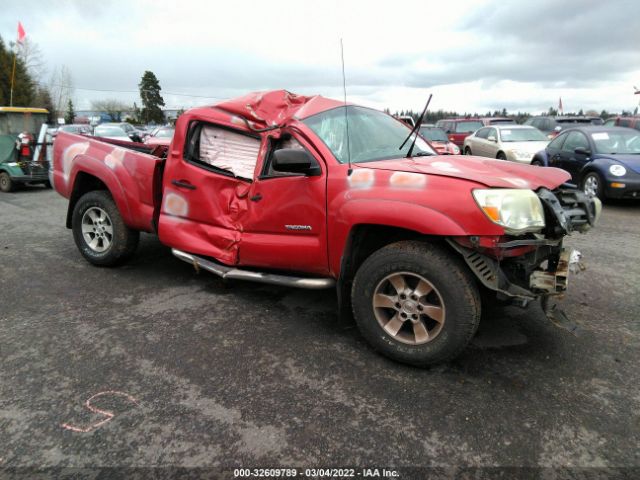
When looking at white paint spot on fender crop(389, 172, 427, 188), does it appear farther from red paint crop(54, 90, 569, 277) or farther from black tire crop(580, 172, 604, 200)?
black tire crop(580, 172, 604, 200)

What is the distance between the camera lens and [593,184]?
28.6 ft

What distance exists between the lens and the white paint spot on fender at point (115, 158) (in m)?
4.73

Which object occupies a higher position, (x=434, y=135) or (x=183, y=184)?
(x=434, y=135)

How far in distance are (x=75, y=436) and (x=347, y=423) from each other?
145cm

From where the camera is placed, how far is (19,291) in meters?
4.43

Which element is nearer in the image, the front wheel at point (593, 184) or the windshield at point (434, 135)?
the front wheel at point (593, 184)

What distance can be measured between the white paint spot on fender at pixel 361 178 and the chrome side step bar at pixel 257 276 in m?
0.79

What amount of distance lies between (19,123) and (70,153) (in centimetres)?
933

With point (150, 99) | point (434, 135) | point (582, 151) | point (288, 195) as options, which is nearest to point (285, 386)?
point (288, 195)

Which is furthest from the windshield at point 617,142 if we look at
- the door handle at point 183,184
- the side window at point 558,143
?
the door handle at point 183,184

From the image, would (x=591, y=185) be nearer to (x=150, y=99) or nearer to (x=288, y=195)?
(x=288, y=195)

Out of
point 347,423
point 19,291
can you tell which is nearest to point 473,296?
point 347,423

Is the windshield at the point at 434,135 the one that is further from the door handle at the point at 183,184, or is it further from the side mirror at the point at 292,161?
the side mirror at the point at 292,161

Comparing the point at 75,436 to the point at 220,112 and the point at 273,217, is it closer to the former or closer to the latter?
the point at 273,217
